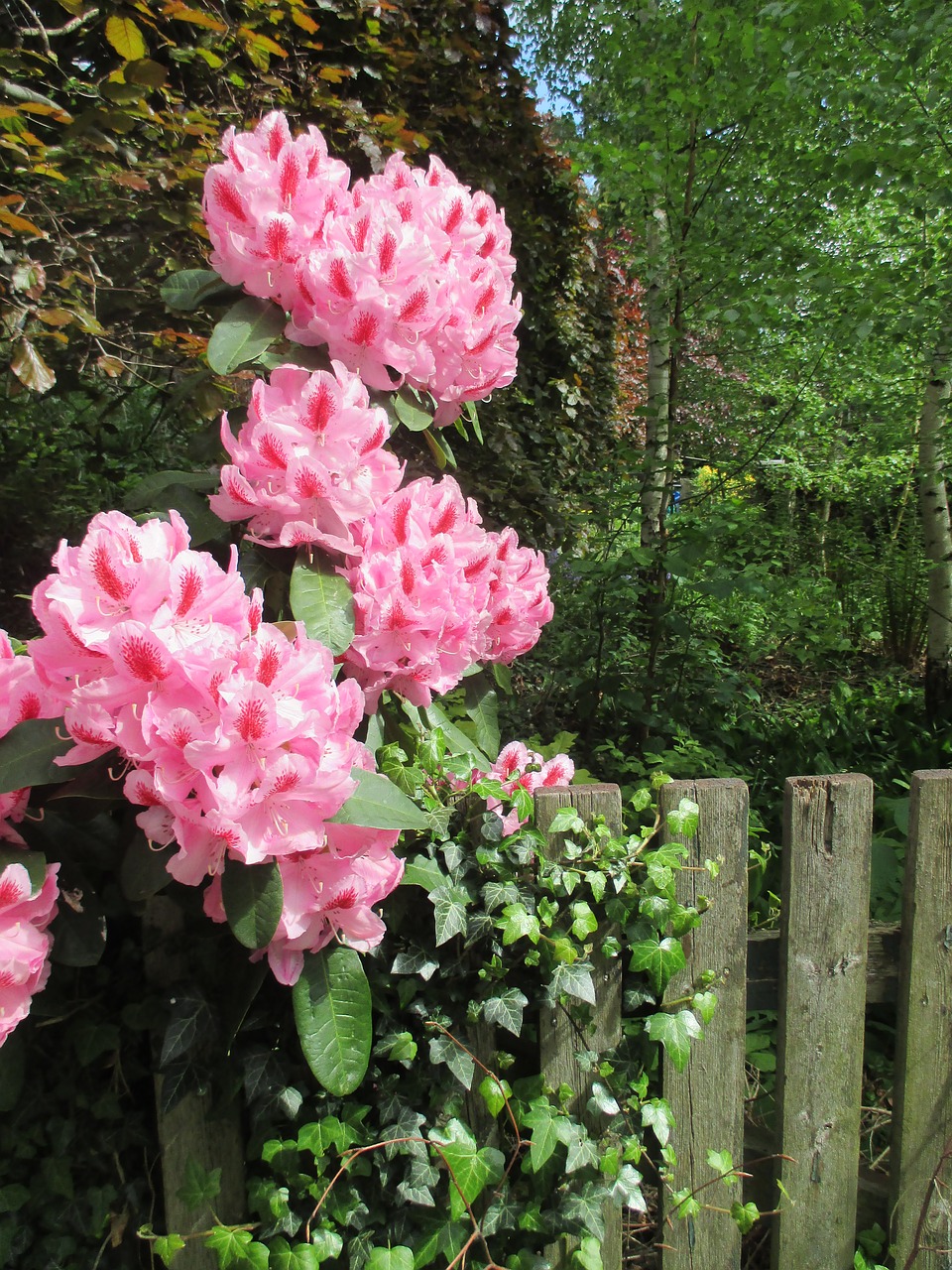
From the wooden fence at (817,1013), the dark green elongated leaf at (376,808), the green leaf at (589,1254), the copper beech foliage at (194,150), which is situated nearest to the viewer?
the dark green elongated leaf at (376,808)

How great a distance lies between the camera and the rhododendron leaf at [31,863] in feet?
2.78

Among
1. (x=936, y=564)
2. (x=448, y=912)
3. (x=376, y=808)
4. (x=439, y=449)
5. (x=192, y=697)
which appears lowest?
(x=448, y=912)

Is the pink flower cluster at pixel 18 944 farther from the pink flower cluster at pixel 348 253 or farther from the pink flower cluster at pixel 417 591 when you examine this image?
the pink flower cluster at pixel 348 253

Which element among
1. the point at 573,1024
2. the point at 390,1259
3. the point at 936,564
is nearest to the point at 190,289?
the point at 573,1024

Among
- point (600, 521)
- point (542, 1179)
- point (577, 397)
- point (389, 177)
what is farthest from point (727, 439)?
point (542, 1179)

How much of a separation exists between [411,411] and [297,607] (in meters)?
0.38

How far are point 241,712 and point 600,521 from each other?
320cm

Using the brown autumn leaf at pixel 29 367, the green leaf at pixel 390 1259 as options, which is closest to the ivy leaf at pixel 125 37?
the brown autumn leaf at pixel 29 367

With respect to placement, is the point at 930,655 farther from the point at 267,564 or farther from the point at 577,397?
the point at 267,564

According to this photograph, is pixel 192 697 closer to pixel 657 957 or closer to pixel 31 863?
pixel 31 863

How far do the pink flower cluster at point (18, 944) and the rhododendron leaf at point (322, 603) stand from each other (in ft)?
1.32

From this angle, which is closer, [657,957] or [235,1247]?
[235,1247]

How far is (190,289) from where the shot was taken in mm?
1163

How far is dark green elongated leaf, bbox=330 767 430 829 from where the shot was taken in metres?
0.84
